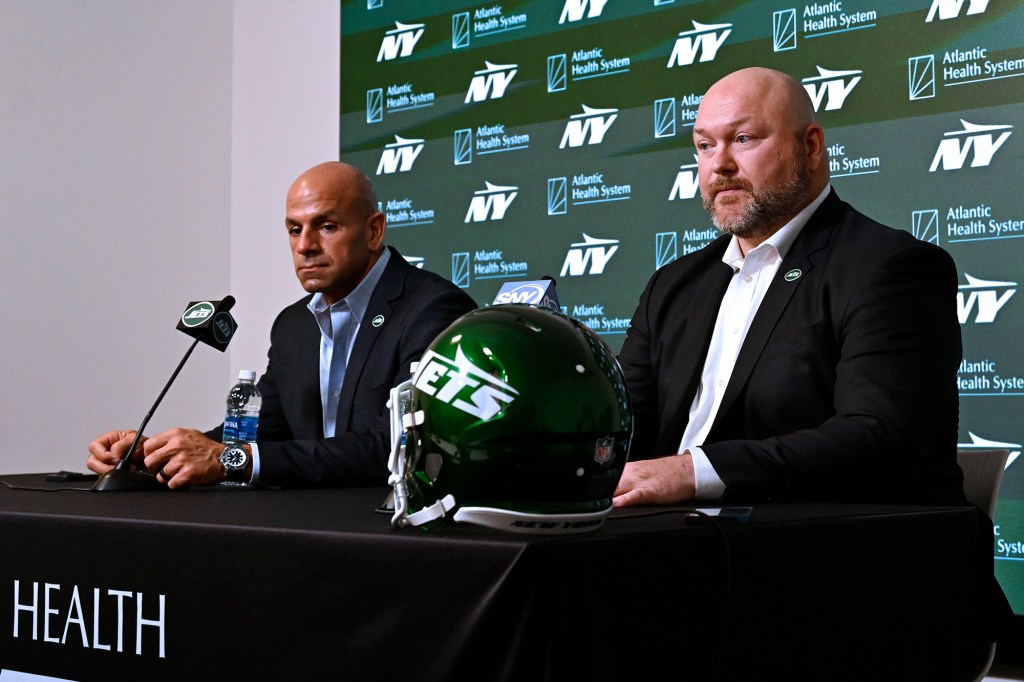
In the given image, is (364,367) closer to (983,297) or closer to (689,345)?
(689,345)

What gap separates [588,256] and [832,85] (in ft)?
3.51

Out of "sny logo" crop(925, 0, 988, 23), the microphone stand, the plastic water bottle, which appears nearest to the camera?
the microphone stand

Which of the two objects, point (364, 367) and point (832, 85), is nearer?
point (364, 367)

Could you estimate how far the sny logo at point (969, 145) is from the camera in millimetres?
3254

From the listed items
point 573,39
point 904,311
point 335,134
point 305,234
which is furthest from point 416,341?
point 335,134

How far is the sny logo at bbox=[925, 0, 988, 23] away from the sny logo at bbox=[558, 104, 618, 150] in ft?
3.86

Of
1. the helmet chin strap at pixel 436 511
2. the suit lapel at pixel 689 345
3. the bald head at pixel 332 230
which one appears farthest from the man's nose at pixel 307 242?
the helmet chin strap at pixel 436 511

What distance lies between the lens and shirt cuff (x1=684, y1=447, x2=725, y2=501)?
1463 mm

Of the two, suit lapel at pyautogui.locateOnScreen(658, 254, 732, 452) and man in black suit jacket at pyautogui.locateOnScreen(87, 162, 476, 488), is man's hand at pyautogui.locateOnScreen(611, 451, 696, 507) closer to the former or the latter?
suit lapel at pyautogui.locateOnScreen(658, 254, 732, 452)

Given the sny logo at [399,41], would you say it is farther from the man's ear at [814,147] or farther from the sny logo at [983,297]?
the man's ear at [814,147]

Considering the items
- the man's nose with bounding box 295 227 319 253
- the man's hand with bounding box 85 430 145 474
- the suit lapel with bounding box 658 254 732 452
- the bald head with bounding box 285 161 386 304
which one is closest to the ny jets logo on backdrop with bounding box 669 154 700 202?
the bald head with bounding box 285 161 386 304

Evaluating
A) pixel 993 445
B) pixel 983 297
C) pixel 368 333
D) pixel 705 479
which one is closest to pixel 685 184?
pixel 983 297

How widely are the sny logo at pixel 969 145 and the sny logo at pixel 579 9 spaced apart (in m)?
1.43

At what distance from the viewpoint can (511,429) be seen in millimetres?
1038
